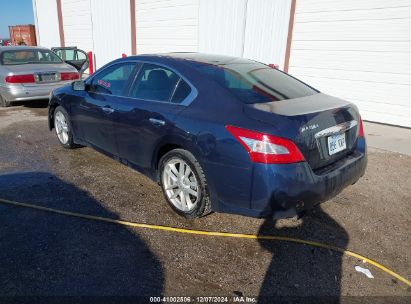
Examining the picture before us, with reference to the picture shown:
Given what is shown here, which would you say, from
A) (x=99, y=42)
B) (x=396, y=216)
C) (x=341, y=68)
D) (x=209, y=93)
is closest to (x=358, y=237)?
(x=396, y=216)

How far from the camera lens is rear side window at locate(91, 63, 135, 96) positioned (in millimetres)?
4027

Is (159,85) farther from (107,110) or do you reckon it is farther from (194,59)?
(107,110)

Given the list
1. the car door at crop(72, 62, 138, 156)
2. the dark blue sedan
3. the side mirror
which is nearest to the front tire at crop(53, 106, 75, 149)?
the car door at crop(72, 62, 138, 156)

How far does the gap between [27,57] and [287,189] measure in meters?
8.08

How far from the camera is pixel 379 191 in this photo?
14.0ft

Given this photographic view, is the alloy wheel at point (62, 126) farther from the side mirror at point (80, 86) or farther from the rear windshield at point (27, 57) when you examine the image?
the rear windshield at point (27, 57)

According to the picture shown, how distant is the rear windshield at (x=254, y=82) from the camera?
3.13 m

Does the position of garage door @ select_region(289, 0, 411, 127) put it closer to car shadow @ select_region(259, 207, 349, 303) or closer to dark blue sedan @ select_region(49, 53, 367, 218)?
dark blue sedan @ select_region(49, 53, 367, 218)

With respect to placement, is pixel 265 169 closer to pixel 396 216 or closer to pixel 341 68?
pixel 396 216

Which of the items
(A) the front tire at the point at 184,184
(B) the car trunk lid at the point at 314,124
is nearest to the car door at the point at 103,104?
(A) the front tire at the point at 184,184

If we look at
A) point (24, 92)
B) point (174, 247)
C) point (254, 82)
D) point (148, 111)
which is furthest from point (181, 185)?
point (24, 92)

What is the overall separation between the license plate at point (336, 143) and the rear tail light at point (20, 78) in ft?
23.4

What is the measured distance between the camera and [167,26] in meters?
12.0

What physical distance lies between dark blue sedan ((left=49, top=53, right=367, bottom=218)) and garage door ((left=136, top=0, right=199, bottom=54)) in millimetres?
7528
